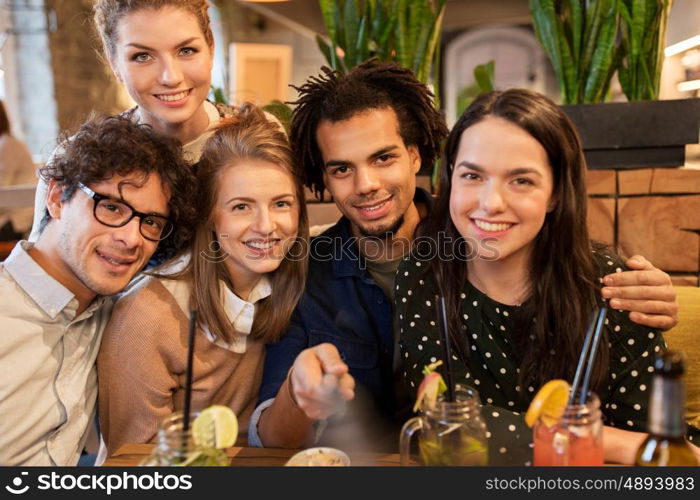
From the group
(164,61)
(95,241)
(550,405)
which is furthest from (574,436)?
(164,61)

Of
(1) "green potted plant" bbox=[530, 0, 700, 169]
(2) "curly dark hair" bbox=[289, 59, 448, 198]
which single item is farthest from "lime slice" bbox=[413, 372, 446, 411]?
(1) "green potted plant" bbox=[530, 0, 700, 169]

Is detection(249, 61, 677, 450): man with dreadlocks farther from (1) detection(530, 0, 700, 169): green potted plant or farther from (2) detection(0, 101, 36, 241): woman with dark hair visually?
(2) detection(0, 101, 36, 241): woman with dark hair

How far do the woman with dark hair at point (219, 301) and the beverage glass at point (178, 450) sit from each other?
63 cm

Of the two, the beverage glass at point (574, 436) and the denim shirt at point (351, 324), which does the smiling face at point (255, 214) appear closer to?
the denim shirt at point (351, 324)

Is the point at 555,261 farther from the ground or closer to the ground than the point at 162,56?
closer to the ground

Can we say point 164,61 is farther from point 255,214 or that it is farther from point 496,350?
point 496,350

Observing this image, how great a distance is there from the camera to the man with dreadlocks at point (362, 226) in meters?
1.73

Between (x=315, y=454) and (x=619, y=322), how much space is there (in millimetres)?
751

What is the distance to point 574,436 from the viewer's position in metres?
0.93

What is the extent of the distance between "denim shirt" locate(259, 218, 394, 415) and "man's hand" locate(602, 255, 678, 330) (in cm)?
61

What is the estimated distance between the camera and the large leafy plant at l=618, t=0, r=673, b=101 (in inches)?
97.3

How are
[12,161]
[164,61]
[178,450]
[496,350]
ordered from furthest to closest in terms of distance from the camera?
[12,161]
[164,61]
[496,350]
[178,450]

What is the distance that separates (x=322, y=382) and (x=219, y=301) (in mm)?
588
